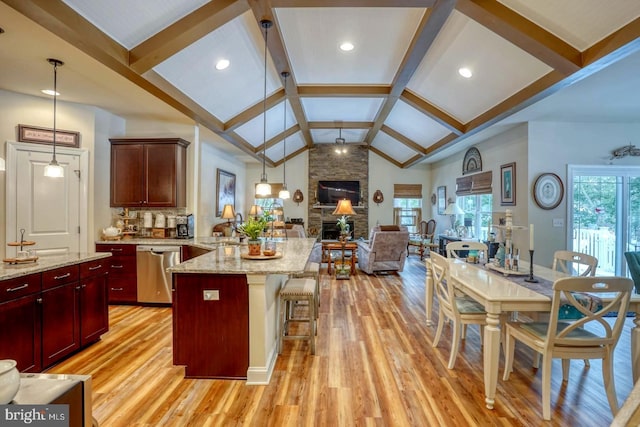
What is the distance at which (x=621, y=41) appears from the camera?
235 cm

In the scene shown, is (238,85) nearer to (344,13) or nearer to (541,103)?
(344,13)

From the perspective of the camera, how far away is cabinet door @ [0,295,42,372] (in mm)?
2166

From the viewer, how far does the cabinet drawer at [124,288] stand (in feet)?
13.7

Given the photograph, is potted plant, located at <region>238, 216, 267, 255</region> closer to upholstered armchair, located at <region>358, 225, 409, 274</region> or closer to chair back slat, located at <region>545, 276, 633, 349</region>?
chair back slat, located at <region>545, 276, 633, 349</region>

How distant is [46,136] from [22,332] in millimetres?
2543

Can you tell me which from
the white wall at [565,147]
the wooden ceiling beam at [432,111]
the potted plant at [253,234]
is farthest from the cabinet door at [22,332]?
the white wall at [565,147]

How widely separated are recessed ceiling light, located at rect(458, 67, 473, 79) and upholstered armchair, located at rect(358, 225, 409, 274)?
2817mm

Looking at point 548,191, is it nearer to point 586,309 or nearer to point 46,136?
point 586,309

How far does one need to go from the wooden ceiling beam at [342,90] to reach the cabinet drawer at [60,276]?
3.89m

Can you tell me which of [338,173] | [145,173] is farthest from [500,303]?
[338,173]

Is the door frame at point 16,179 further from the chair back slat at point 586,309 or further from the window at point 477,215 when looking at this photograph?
the window at point 477,215

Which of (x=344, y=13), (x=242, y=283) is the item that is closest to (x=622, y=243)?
(x=344, y=13)

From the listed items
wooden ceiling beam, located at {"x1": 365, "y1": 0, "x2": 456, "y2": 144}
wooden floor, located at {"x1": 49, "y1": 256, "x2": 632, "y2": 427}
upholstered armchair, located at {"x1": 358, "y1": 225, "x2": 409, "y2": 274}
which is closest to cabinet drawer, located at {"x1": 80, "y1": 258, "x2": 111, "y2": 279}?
wooden floor, located at {"x1": 49, "y1": 256, "x2": 632, "y2": 427}

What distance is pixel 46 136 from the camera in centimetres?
370
